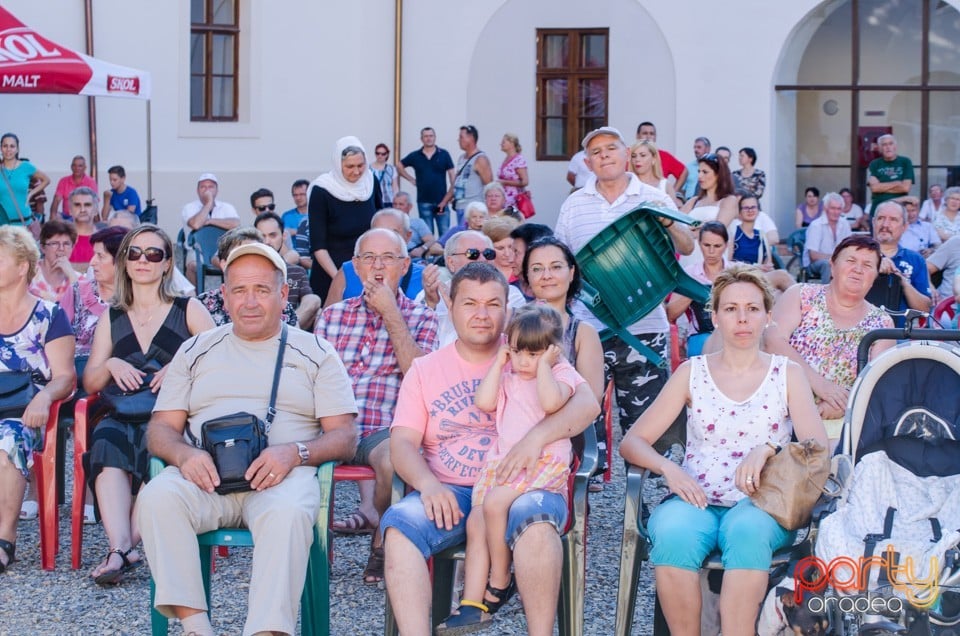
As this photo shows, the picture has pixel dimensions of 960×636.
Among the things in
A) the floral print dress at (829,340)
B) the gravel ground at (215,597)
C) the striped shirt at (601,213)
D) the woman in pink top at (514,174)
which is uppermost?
the woman in pink top at (514,174)

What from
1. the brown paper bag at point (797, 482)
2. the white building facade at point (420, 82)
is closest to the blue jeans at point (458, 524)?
the brown paper bag at point (797, 482)

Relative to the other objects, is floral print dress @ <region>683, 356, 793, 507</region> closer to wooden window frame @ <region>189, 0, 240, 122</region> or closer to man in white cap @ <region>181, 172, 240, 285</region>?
man in white cap @ <region>181, 172, 240, 285</region>

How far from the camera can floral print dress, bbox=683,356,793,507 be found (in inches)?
178

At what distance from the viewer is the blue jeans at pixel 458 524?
13.8 ft

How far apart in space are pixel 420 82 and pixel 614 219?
11046mm

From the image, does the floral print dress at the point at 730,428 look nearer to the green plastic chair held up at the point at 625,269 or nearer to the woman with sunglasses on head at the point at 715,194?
the green plastic chair held up at the point at 625,269

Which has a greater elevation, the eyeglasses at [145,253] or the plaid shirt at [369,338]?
the eyeglasses at [145,253]

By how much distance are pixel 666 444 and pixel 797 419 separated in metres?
0.49

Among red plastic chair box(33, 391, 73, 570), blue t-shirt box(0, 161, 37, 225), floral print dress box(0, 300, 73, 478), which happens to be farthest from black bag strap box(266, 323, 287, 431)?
blue t-shirt box(0, 161, 37, 225)

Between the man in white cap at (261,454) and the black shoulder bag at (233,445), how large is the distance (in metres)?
0.03

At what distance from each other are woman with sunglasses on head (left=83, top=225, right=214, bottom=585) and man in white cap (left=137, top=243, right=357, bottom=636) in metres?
0.86

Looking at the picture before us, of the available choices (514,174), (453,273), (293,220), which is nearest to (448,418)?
(453,273)

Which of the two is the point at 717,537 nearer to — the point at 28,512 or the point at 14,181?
the point at 28,512

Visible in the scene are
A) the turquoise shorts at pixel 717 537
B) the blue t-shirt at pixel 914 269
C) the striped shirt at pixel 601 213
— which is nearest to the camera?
the turquoise shorts at pixel 717 537
